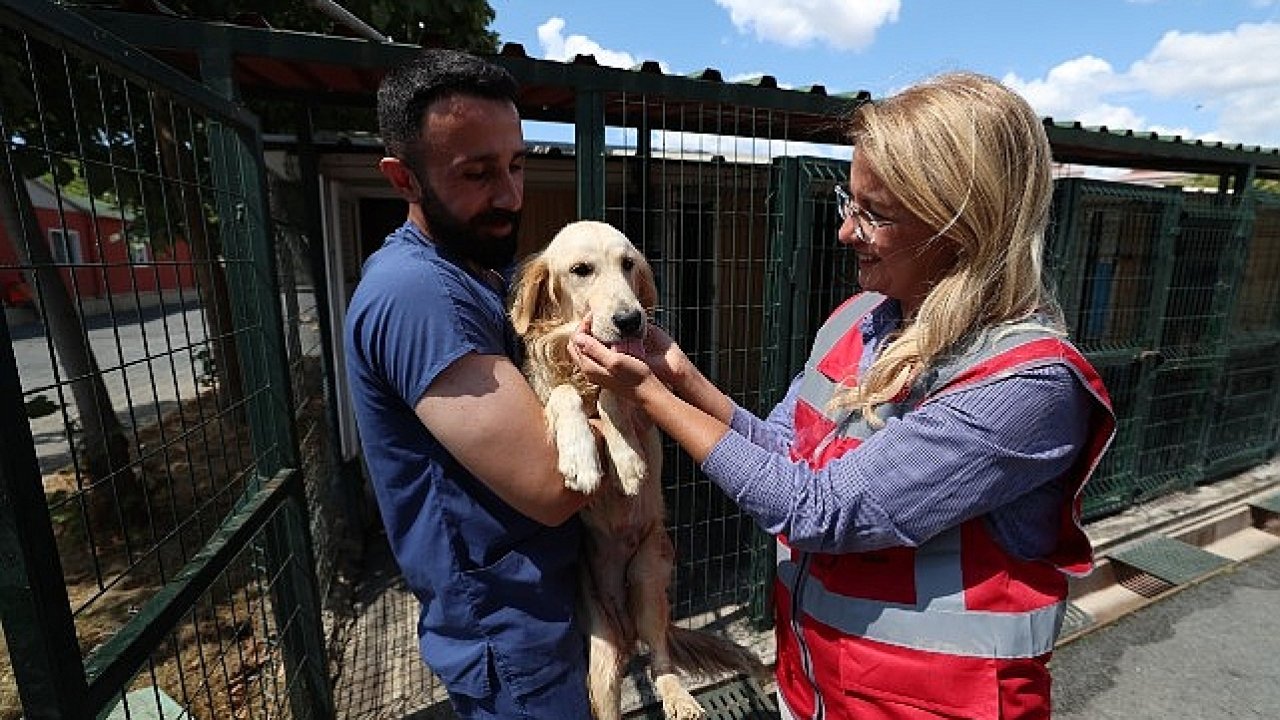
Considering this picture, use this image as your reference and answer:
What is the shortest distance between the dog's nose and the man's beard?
0.35 metres

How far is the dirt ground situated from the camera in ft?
7.16

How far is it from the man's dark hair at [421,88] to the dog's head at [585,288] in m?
0.47

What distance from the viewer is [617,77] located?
3.05m

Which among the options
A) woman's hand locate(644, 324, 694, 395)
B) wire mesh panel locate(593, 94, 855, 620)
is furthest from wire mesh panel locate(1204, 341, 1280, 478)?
woman's hand locate(644, 324, 694, 395)

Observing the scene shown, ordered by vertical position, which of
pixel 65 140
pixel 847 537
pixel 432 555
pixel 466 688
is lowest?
pixel 466 688

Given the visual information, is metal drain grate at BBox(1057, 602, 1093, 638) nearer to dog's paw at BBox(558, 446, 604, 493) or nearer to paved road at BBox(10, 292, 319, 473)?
dog's paw at BBox(558, 446, 604, 493)

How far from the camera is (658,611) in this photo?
7.05 feet

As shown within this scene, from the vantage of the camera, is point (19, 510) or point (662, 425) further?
point (662, 425)

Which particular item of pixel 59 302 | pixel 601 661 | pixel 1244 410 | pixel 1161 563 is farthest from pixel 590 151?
pixel 1244 410

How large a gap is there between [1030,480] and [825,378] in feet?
1.76

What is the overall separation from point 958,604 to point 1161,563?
482 cm

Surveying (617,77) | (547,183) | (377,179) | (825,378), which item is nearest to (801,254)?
(617,77)

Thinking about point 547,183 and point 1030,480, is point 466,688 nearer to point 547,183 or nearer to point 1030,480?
point 1030,480

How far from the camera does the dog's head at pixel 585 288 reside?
1752mm
